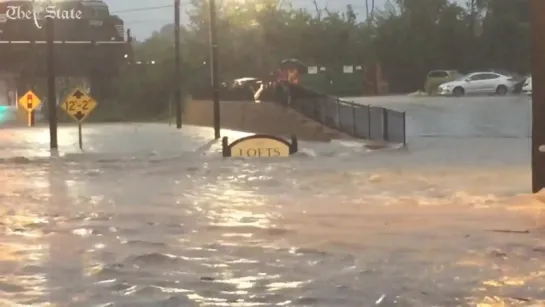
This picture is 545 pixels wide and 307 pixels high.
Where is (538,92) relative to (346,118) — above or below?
above

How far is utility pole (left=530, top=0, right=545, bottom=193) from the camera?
1502 cm

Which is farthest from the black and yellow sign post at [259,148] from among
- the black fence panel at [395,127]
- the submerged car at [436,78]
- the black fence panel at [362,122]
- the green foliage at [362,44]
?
the green foliage at [362,44]

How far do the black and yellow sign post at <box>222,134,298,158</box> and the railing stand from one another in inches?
186

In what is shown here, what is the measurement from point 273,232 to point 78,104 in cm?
1540

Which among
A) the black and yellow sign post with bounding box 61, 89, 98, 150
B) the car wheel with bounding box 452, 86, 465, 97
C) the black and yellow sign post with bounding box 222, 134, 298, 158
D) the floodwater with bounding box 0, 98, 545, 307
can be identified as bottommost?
the floodwater with bounding box 0, 98, 545, 307

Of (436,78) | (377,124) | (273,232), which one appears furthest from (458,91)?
(273,232)

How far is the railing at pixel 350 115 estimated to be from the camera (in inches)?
1120

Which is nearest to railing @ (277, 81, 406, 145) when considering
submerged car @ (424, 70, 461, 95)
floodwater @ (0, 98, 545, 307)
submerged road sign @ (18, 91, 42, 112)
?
floodwater @ (0, 98, 545, 307)

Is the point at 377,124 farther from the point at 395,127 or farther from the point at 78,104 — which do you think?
the point at 78,104

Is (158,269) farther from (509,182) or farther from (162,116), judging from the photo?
(162,116)

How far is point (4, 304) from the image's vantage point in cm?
795

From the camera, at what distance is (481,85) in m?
50.7

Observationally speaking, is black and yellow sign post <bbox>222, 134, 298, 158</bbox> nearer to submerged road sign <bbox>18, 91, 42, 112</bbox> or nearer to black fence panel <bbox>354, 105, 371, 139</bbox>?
black fence panel <bbox>354, 105, 371, 139</bbox>

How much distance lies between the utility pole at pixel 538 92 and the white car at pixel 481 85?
3549cm
